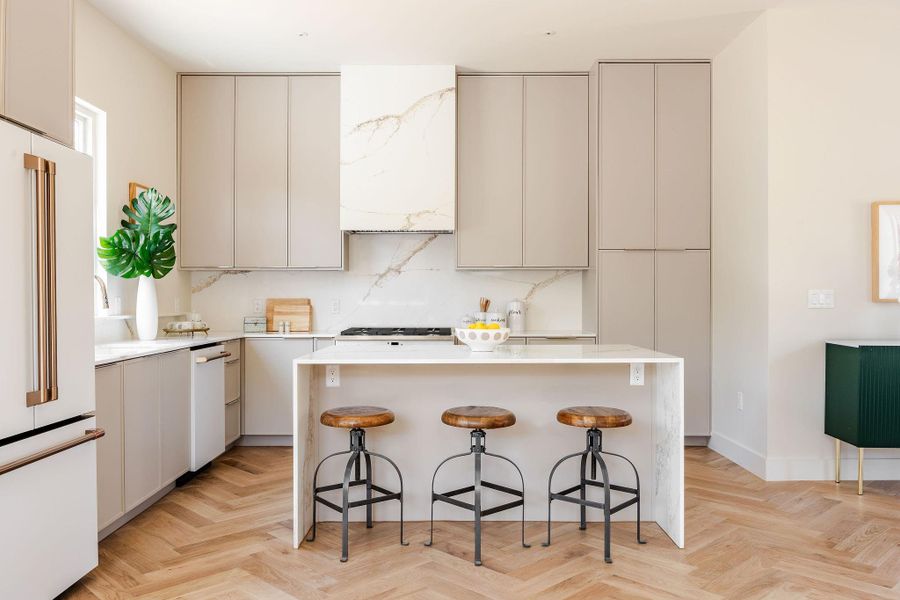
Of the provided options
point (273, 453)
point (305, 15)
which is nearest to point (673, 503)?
point (273, 453)

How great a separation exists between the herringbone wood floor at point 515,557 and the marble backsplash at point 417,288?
6.75 ft

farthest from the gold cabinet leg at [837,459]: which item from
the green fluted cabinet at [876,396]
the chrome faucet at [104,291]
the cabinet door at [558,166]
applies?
the chrome faucet at [104,291]

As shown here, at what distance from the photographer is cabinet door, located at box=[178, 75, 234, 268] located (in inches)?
191

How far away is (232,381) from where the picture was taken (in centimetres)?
451

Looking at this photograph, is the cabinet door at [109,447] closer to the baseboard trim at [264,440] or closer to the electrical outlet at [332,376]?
the electrical outlet at [332,376]

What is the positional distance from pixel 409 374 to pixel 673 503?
4.69 feet

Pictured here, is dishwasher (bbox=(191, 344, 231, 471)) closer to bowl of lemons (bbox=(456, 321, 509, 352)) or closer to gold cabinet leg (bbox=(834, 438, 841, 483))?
bowl of lemons (bbox=(456, 321, 509, 352))

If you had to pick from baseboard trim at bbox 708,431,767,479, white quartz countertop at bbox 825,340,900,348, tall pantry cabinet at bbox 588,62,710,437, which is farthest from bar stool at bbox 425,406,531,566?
white quartz countertop at bbox 825,340,900,348

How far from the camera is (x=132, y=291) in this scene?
13.4ft

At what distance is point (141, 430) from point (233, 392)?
1.39m

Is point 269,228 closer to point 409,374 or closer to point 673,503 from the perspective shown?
point 409,374

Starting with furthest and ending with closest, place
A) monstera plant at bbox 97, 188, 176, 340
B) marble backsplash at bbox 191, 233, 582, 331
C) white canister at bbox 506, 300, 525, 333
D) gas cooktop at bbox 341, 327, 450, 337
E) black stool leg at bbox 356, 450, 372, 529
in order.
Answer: marble backsplash at bbox 191, 233, 582, 331 → white canister at bbox 506, 300, 525, 333 → gas cooktop at bbox 341, 327, 450, 337 → monstera plant at bbox 97, 188, 176, 340 → black stool leg at bbox 356, 450, 372, 529

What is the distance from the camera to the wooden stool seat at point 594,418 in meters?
2.69

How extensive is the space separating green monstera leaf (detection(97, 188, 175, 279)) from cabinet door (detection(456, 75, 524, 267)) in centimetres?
215
